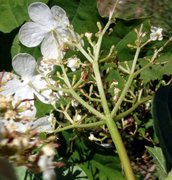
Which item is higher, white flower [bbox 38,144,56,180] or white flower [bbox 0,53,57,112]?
white flower [bbox 0,53,57,112]

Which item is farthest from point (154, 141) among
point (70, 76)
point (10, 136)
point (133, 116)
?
point (10, 136)

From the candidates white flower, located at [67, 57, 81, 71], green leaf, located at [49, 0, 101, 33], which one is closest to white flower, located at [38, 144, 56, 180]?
white flower, located at [67, 57, 81, 71]

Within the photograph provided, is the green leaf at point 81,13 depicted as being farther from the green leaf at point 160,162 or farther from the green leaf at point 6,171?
the green leaf at point 6,171

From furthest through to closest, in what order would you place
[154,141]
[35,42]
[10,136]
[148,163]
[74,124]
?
1. [148,163]
2. [154,141]
3. [35,42]
4. [74,124]
5. [10,136]

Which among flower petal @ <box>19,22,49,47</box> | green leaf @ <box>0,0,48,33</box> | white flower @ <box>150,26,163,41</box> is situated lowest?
white flower @ <box>150,26,163,41</box>

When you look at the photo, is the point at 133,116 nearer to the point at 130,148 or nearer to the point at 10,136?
the point at 130,148

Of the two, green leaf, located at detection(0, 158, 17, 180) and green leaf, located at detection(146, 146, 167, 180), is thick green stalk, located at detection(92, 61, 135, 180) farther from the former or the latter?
green leaf, located at detection(0, 158, 17, 180)
